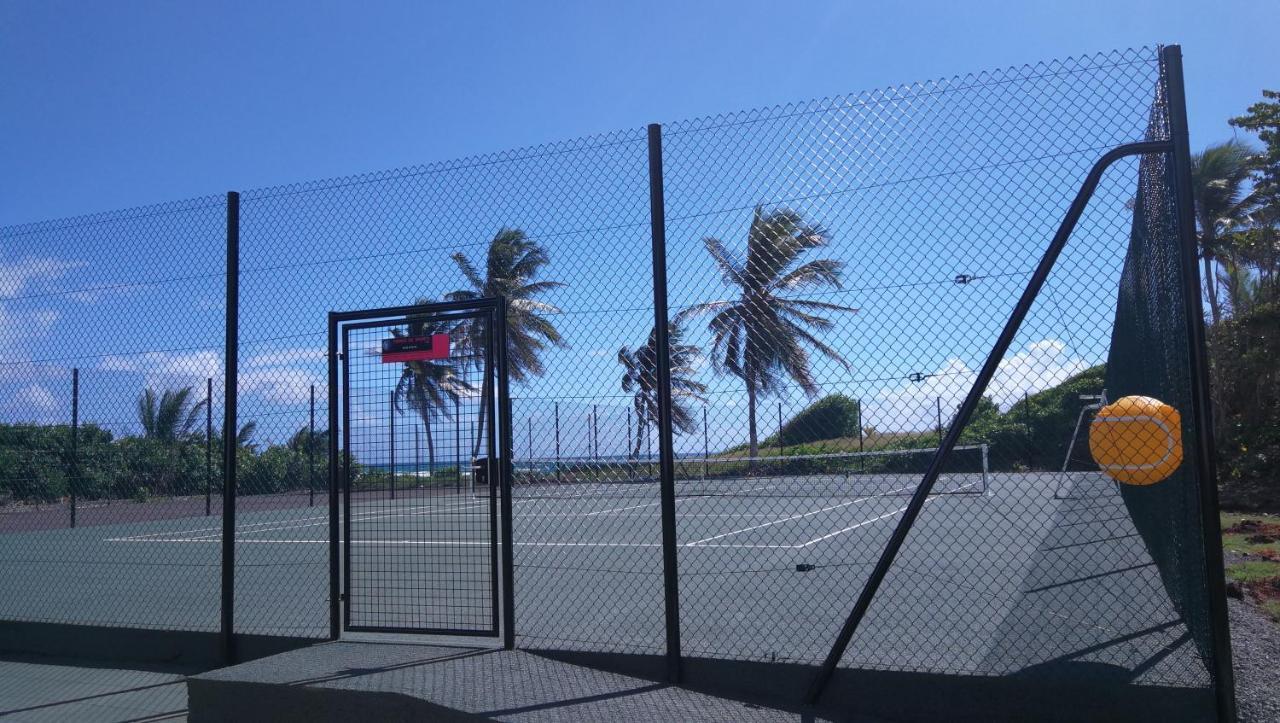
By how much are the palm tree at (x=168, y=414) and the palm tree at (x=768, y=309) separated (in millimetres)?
4304

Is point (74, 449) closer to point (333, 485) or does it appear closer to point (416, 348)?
point (333, 485)

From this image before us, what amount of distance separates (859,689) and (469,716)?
1.87 metres

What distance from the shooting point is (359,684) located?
4.64 metres

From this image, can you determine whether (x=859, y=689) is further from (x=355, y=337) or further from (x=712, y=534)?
(x=712, y=534)

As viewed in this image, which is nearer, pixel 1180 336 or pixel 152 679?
pixel 1180 336

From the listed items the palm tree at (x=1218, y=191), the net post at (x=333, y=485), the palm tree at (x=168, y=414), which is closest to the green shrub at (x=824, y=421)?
the net post at (x=333, y=485)

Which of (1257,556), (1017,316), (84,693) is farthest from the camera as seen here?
(1257,556)

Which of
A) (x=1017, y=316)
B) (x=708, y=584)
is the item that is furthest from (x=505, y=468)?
(x=708, y=584)

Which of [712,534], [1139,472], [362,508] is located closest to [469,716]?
[362,508]

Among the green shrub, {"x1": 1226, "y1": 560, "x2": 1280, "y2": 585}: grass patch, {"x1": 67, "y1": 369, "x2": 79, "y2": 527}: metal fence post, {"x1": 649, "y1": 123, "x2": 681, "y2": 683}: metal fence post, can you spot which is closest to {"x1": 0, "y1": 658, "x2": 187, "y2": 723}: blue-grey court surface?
{"x1": 67, "y1": 369, "x2": 79, "y2": 527}: metal fence post

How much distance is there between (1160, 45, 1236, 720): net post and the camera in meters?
3.74

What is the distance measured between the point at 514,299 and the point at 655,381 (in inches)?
55.1

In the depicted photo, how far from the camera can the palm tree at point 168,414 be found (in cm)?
708

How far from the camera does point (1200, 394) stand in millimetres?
3861
